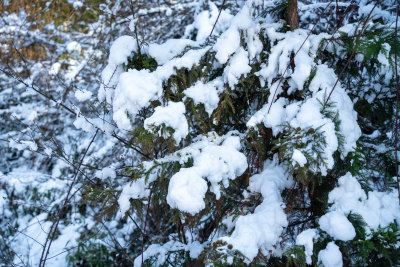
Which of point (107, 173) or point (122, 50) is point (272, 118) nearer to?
point (122, 50)

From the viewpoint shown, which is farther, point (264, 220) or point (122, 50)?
point (122, 50)

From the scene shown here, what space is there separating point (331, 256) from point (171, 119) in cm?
114

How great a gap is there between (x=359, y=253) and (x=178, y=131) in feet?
3.85

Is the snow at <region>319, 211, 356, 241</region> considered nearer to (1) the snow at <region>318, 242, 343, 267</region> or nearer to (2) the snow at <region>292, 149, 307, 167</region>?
(1) the snow at <region>318, 242, 343, 267</region>

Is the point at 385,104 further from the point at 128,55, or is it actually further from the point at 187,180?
the point at 128,55

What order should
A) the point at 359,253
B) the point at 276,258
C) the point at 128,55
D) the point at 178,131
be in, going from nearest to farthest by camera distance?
the point at 359,253 < the point at 178,131 < the point at 276,258 < the point at 128,55

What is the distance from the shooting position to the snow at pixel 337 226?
63.0 inches

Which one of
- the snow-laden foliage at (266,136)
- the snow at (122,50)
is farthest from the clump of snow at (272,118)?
the snow at (122,50)

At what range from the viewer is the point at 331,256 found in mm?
1594

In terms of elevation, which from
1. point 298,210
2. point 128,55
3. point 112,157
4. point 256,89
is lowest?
point 298,210

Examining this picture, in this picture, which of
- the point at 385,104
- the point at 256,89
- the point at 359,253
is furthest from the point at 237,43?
the point at 359,253

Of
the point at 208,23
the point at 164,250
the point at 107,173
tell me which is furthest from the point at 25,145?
the point at 208,23

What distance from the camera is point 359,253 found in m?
1.57

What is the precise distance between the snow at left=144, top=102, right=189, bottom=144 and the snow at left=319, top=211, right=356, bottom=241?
3.09 feet
